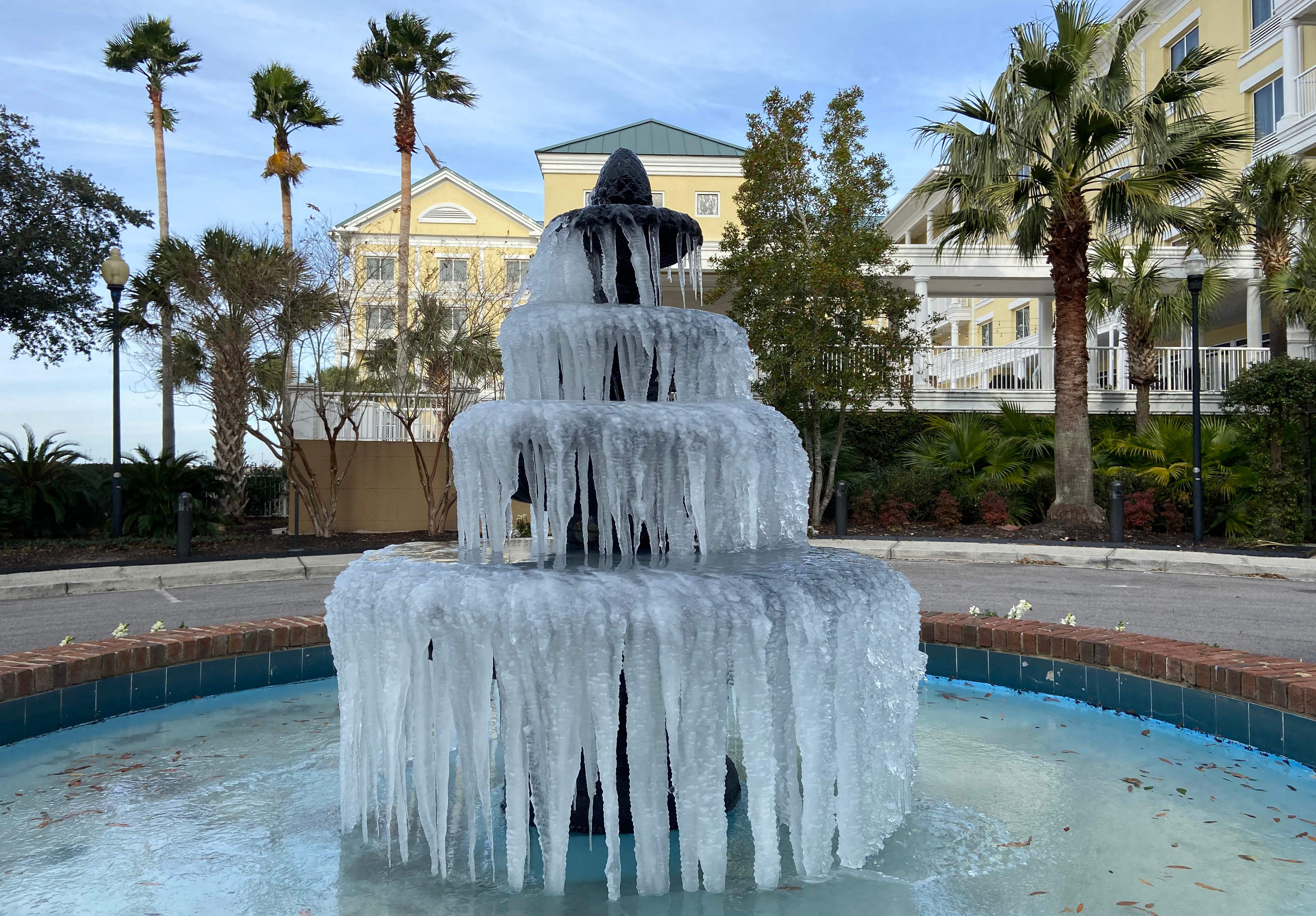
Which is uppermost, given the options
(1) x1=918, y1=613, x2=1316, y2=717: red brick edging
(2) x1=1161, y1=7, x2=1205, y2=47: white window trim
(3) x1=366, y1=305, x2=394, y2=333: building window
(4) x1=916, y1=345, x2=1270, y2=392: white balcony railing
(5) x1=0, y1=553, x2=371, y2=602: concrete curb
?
(2) x1=1161, y1=7, x2=1205, y2=47: white window trim

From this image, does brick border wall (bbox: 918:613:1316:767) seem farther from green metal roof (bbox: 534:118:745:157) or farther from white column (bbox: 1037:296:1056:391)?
green metal roof (bbox: 534:118:745:157)

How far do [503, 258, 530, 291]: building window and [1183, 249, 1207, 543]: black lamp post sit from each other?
13290mm

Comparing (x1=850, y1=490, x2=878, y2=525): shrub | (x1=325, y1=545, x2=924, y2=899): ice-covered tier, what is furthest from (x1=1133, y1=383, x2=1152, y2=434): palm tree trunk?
(x1=325, y1=545, x2=924, y2=899): ice-covered tier

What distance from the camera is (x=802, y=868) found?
3275 mm

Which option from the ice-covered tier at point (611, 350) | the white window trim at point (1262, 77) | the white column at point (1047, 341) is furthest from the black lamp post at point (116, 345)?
the white window trim at point (1262, 77)

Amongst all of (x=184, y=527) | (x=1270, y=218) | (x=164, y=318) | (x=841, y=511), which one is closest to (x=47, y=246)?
(x=164, y=318)

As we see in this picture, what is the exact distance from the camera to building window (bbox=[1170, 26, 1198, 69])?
2586 centimetres

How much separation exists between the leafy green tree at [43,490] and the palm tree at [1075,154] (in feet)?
52.8

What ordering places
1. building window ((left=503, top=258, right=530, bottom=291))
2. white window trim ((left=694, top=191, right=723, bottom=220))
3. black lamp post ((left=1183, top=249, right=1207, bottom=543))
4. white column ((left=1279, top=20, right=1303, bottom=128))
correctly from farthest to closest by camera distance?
1. white window trim ((left=694, top=191, right=723, bottom=220))
2. building window ((left=503, top=258, right=530, bottom=291))
3. white column ((left=1279, top=20, right=1303, bottom=128))
4. black lamp post ((left=1183, top=249, right=1207, bottom=543))

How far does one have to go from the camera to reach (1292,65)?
69.5ft

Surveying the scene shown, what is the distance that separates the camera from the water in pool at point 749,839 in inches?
123

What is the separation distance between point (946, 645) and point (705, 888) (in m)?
3.66

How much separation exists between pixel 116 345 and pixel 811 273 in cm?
1151

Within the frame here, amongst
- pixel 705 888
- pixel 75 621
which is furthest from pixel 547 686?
pixel 75 621
